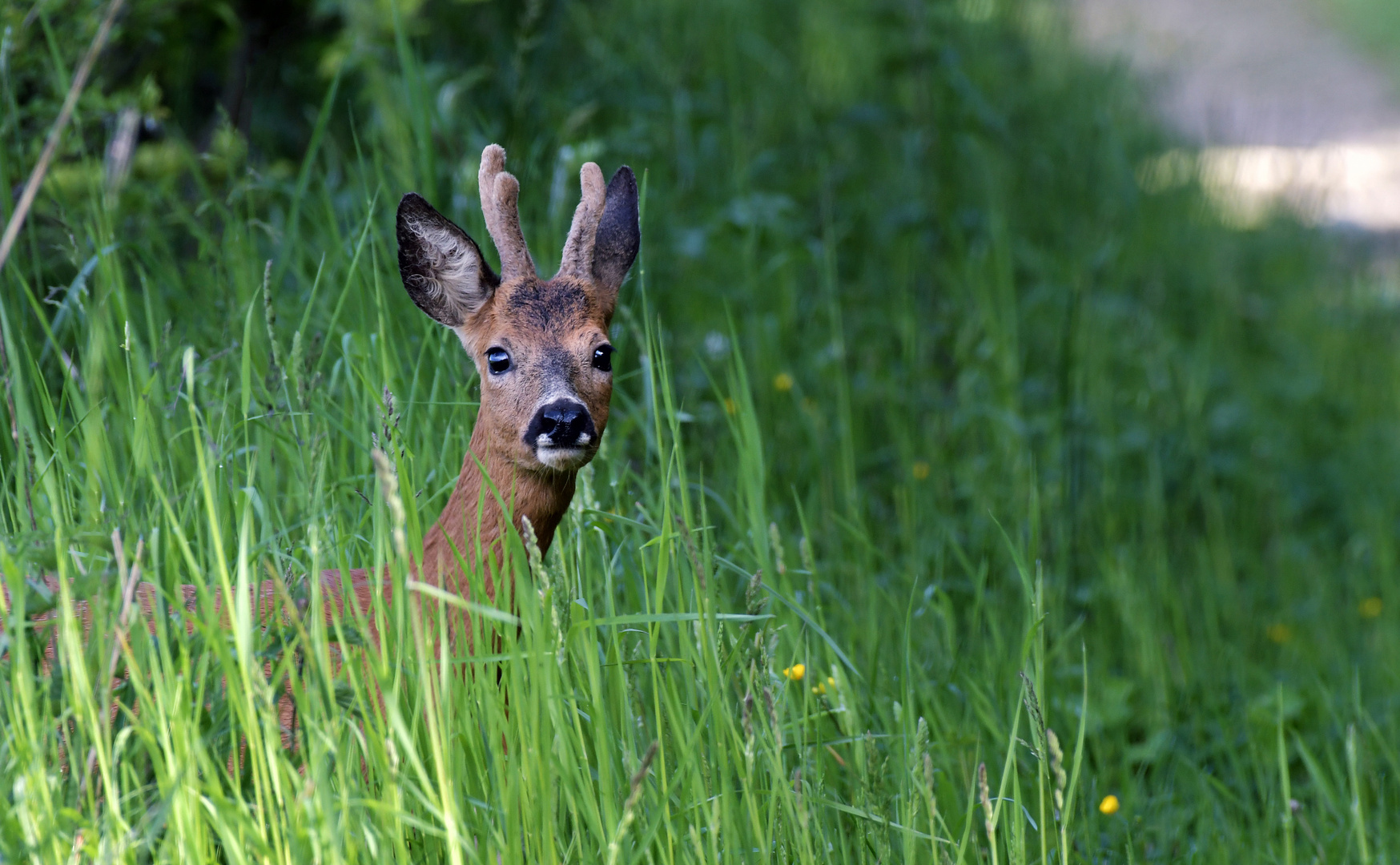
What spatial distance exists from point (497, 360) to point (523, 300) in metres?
0.12

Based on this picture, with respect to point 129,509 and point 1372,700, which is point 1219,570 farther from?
point 129,509

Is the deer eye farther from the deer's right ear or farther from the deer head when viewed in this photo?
the deer's right ear

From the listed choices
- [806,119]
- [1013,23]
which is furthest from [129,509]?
[1013,23]

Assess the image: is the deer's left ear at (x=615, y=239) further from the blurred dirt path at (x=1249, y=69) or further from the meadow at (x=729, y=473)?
the blurred dirt path at (x=1249, y=69)

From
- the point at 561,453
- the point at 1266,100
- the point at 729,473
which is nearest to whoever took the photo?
the point at 561,453

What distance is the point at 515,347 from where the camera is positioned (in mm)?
2400

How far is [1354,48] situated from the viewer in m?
11.6

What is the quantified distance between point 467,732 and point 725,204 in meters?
3.79

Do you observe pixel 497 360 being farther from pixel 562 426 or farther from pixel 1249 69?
pixel 1249 69

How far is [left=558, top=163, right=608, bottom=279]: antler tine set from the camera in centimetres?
245

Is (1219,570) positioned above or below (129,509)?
below

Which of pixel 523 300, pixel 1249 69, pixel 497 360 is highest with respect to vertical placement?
pixel 1249 69

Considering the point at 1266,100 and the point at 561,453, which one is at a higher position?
the point at 1266,100

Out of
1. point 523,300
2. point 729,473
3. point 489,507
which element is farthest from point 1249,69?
point 489,507
